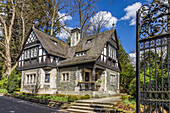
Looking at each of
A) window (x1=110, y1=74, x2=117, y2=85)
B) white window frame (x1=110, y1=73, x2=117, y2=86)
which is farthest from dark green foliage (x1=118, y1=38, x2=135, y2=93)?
window (x1=110, y1=74, x2=117, y2=85)

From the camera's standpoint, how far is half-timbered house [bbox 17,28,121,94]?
14.3 m

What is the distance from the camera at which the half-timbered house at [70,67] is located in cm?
1432

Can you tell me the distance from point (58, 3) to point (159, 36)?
2327 centimetres

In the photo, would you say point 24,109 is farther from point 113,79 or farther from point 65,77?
point 113,79

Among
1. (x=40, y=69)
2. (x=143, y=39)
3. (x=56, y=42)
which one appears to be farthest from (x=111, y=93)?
(x=143, y=39)

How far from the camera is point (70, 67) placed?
15.1 meters

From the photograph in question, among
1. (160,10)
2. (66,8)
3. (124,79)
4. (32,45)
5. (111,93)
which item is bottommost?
(111,93)

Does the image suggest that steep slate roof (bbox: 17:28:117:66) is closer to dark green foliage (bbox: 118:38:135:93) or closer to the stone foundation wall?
the stone foundation wall

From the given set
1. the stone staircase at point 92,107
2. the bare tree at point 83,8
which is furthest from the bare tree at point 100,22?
the stone staircase at point 92,107

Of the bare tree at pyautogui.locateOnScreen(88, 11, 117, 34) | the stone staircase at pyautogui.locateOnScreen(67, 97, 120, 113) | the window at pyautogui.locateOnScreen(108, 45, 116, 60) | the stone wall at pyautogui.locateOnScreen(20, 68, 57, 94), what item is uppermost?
the bare tree at pyautogui.locateOnScreen(88, 11, 117, 34)

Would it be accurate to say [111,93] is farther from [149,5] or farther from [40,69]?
[149,5]

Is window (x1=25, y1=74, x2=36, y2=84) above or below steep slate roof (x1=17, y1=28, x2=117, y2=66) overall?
below

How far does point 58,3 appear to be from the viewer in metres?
24.7

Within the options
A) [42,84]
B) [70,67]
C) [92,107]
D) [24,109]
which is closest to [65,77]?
[70,67]
